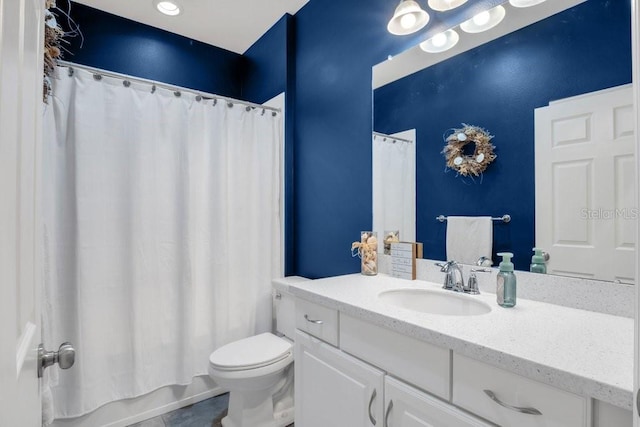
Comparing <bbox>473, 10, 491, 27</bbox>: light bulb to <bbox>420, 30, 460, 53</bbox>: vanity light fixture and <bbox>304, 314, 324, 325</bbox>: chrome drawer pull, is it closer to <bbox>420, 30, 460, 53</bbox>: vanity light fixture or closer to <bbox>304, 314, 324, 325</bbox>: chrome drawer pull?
<bbox>420, 30, 460, 53</bbox>: vanity light fixture

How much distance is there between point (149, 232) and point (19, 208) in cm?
145

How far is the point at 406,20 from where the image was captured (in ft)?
4.92

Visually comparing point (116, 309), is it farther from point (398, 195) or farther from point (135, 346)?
point (398, 195)

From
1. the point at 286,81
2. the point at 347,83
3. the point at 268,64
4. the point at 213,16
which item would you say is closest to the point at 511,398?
the point at 347,83

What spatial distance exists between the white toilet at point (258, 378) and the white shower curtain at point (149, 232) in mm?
376

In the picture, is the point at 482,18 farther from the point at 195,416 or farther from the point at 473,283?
the point at 195,416

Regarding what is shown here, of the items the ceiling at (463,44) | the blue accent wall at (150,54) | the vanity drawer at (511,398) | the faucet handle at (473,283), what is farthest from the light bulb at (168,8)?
the vanity drawer at (511,398)

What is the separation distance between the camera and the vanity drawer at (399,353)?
89 cm

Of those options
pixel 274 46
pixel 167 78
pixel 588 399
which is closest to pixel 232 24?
pixel 274 46

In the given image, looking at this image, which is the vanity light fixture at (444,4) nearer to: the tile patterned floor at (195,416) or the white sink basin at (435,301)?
the white sink basin at (435,301)

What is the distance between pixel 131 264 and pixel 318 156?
4.32 ft

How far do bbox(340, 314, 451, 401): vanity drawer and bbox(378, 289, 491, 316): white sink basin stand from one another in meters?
0.22

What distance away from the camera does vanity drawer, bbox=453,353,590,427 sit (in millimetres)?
673

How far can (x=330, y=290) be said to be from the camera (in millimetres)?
1354
